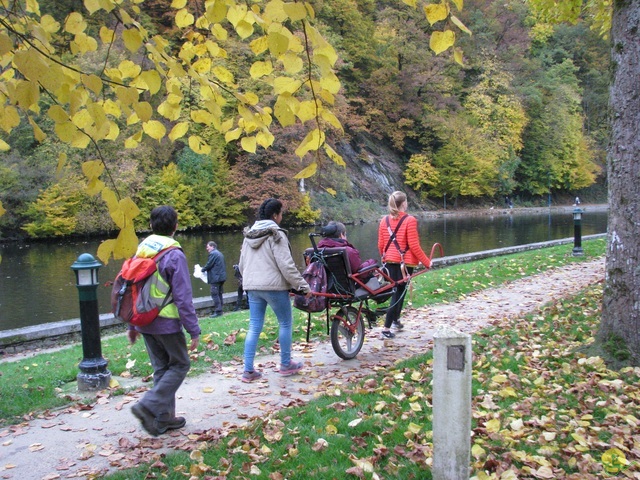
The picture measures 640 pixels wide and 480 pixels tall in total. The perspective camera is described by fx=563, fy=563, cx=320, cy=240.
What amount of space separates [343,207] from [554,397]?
40901 millimetres

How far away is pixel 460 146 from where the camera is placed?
188 feet

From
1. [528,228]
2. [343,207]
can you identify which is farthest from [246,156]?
[528,228]

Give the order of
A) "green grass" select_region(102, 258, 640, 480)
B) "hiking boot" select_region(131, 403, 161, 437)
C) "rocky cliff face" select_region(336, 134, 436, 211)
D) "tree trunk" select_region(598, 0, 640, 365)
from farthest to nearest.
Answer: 1. "rocky cliff face" select_region(336, 134, 436, 211)
2. "tree trunk" select_region(598, 0, 640, 365)
3. "hiking boot" select_region(131, 403, 161, 437)
4. "green grass" select_region(102, 258, 640, 480)

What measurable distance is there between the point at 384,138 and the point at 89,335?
5375 cm

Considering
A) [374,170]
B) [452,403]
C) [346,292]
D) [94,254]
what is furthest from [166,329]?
[374,170]

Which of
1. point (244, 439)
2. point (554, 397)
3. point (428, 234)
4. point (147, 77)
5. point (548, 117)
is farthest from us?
point (548, 117)

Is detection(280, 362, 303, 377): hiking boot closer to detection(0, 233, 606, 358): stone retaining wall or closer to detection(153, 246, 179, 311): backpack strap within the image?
detection(153, 246, 179, 311): backpack strap

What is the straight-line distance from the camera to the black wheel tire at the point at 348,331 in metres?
6.21

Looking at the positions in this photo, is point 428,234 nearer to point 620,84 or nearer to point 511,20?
point 620,84

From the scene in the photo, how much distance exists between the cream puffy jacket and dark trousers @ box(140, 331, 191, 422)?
4.28ft

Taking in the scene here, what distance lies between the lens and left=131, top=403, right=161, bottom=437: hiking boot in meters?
4.25

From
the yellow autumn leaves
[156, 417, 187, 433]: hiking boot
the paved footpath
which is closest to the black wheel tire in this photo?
the paved footpath

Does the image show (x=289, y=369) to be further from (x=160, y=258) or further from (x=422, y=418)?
(x=160, y=258)

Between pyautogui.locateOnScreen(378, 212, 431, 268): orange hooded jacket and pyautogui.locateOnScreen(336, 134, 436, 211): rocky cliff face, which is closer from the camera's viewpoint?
pyautogui.locateOnScreen(378, 212, 431, 268): orange hooded jacket
